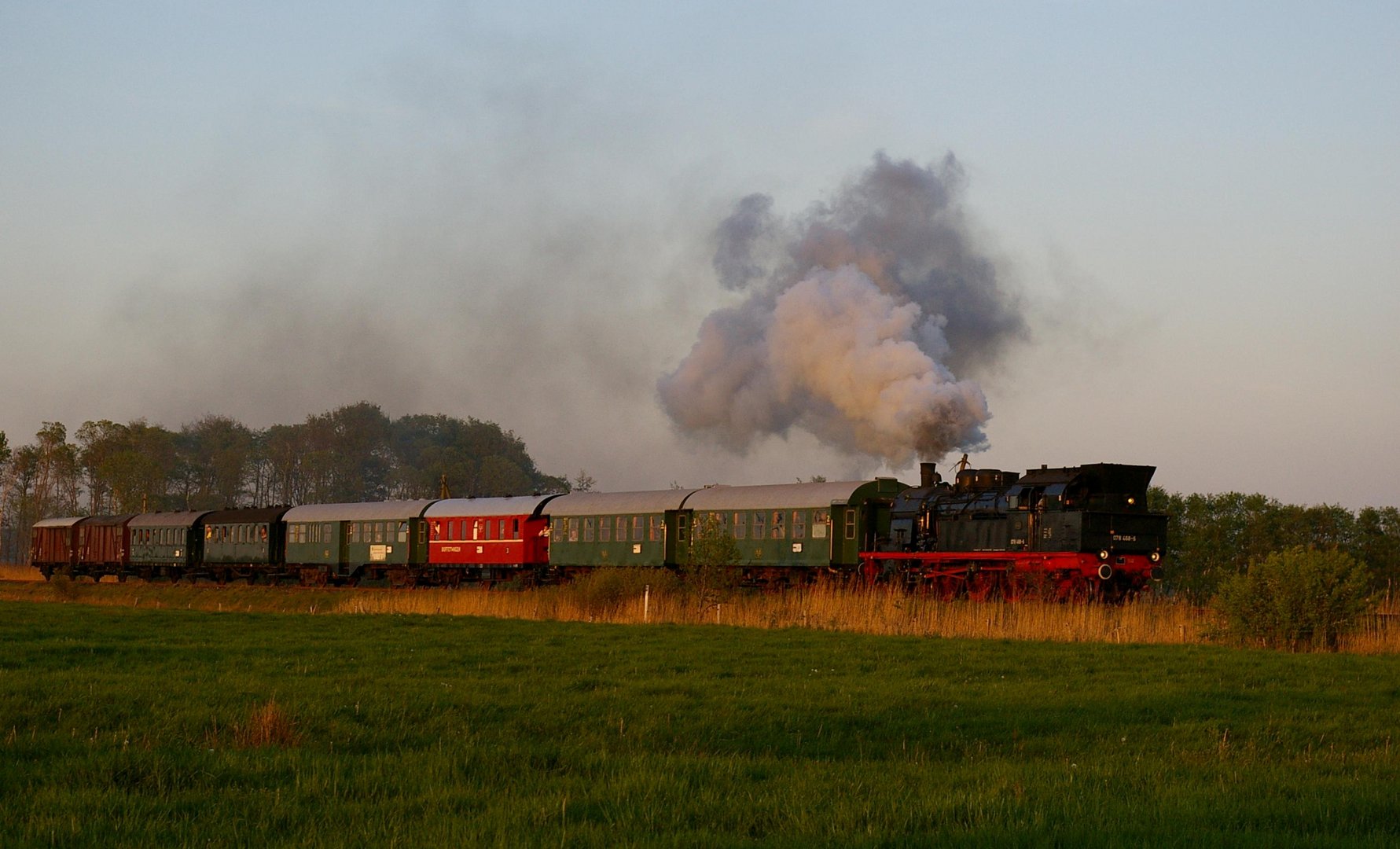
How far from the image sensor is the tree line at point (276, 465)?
116 metres

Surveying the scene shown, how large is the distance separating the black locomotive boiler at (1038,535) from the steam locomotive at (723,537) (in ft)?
0.13

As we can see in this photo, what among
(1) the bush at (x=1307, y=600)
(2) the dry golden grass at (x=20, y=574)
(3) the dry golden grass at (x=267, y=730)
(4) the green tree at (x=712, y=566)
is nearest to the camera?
(3) the dry golden grass at (x=267, y=730)

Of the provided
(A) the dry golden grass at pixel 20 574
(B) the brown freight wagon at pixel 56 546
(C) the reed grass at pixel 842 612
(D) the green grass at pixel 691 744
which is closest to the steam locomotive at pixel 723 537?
(B) the brown freight wagon at pixel 56 546

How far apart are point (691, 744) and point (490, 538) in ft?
128

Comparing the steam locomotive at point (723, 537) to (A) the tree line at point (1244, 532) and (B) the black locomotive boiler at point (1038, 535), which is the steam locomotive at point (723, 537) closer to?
(B) the black locomotive boiler at point (1038, 535)

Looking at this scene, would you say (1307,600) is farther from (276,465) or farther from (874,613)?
(276,465)

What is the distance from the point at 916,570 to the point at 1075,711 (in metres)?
20.2

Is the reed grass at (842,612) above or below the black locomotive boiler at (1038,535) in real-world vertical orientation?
below

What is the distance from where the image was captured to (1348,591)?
23156mm

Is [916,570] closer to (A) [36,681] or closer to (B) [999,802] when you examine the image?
(A) [36,681]

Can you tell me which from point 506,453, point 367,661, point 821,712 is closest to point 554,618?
point 367,661

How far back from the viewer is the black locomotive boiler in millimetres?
31688

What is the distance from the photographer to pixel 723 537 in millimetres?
34219

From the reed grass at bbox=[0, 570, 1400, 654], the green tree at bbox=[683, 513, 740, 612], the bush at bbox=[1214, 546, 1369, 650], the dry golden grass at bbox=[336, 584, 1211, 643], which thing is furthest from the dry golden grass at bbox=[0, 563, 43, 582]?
the bush at bbox=[1214, 546, 1369, 650]
